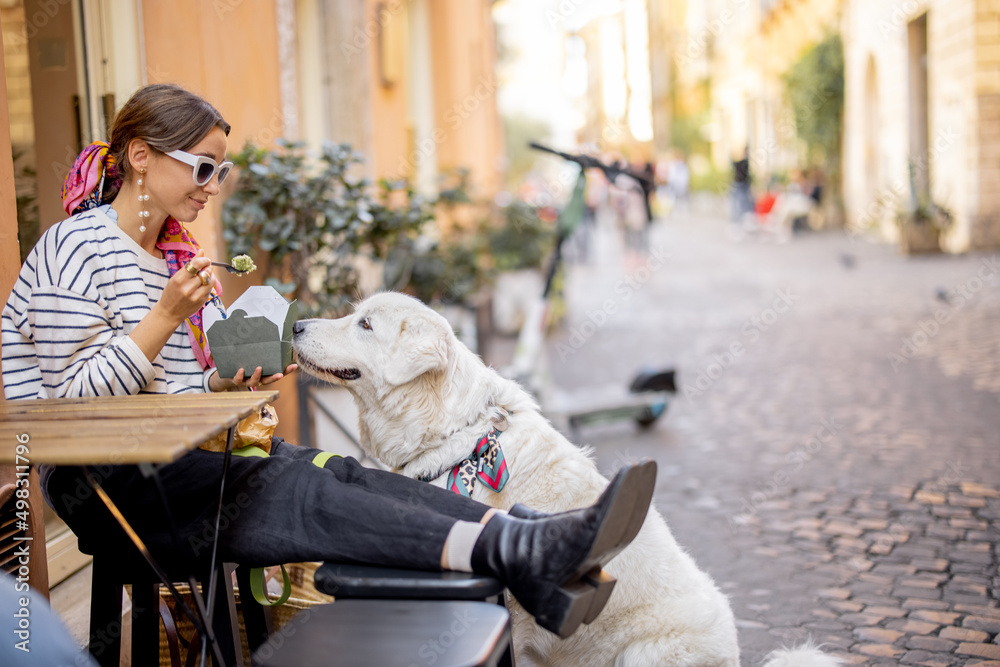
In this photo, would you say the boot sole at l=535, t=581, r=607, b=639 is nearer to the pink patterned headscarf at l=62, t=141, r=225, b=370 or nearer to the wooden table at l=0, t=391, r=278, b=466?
the wooden table at l=0, t=391, r=278, b=466

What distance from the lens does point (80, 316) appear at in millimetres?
2197

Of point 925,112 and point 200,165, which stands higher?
point 925,112

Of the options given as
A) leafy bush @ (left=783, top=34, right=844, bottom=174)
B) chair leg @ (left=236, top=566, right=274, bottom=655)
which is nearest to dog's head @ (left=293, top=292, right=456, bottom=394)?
chair leg @ (left=236, top=566, right=274, bottom=655)

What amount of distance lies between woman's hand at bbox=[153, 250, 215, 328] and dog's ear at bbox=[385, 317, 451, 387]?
67 centimetres

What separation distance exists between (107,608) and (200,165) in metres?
1.25

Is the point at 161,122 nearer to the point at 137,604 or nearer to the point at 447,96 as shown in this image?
the point at 137,604

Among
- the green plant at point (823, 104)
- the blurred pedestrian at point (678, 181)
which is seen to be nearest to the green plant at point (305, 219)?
the green plant at point (823, 104)

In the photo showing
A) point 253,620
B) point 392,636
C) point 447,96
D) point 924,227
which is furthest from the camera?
point 924,227

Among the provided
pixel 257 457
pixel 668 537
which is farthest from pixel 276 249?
pixel 668 537

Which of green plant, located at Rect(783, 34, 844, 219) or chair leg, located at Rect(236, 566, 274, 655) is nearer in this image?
chair leg, located at Rect(236, 566, 274, 655)

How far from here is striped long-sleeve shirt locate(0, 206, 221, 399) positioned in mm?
2176

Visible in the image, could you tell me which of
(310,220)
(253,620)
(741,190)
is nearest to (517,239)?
(310,220)

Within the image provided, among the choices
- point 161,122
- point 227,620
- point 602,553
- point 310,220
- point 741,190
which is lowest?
point 227,620

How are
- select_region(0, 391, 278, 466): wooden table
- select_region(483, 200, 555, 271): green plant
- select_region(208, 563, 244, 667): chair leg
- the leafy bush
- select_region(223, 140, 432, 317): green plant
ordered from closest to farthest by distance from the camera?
1. select_region(0, 391, 278, 466): wooden table
2. select_region(208, 563, 244, 667): chair leg
3. select_region(223, 140, 432, 317): green plant
4. select_region(483, 200, 555, 271): green plant
5. the leafy bush
